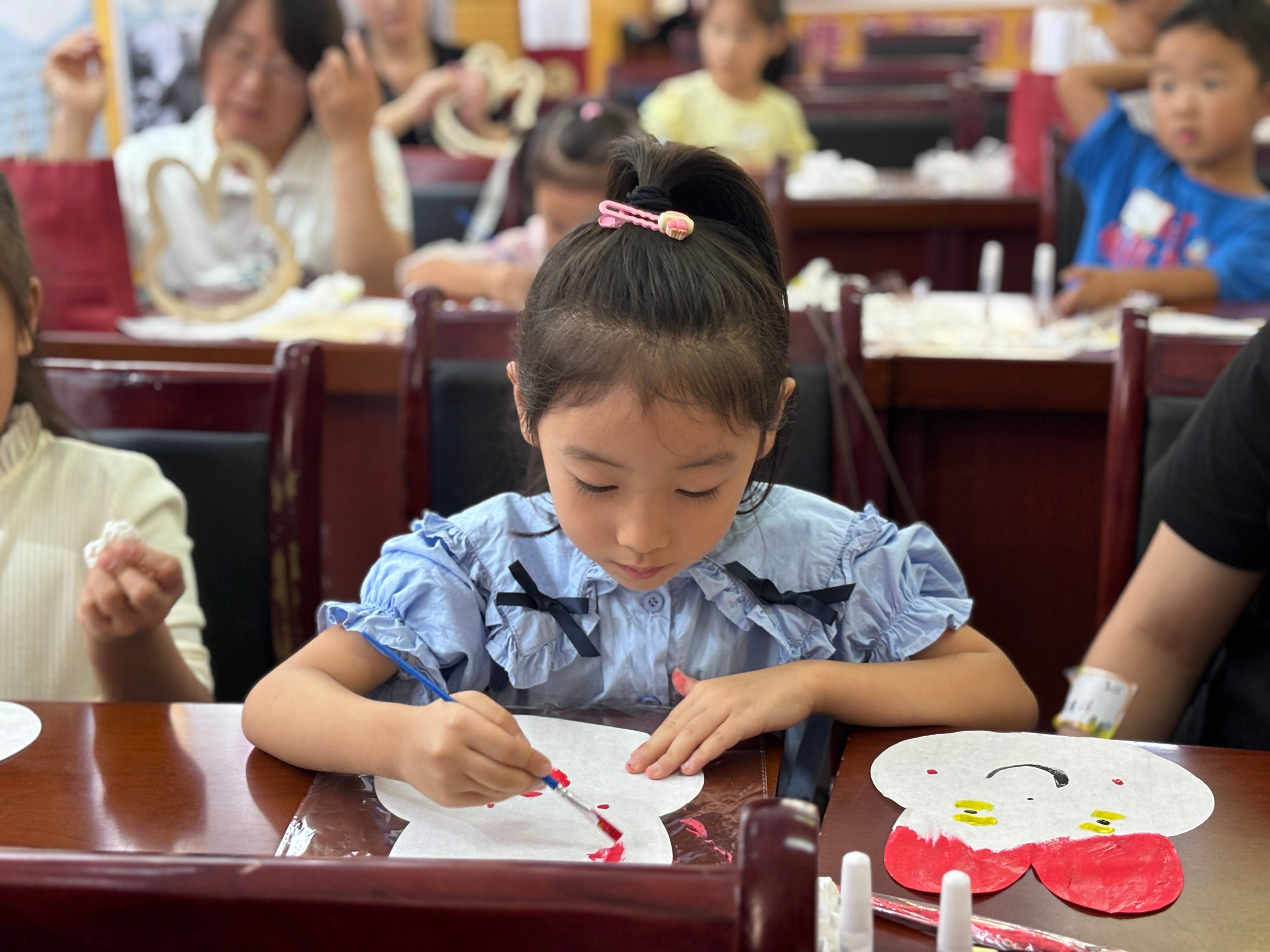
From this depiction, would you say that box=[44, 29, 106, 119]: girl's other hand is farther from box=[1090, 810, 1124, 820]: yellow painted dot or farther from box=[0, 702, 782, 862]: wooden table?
box=[1090, 810, 1124, 820]: yellow painted dot

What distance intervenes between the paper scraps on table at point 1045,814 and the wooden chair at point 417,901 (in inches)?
10.3

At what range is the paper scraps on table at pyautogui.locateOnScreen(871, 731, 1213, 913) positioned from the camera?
700 millimetres

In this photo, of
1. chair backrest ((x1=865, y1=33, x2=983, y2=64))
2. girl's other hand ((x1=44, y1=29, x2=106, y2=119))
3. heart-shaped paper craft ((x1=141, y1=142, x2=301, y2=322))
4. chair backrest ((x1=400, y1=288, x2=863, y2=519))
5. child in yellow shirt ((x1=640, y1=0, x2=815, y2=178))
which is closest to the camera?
chair backrest ((x1=400, y1=288, x2=863, y2=519))

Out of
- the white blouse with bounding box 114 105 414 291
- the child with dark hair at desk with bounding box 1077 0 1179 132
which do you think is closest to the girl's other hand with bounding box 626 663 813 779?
the white blouse with bounding box 114 105 414 291

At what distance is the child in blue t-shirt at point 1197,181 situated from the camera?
7.26 feet

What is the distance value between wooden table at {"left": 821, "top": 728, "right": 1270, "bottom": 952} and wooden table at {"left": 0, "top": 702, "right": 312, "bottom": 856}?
35cm

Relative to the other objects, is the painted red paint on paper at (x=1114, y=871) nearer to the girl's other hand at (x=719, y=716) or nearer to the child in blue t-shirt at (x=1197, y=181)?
the girl's other hand at (x=719, y=716)

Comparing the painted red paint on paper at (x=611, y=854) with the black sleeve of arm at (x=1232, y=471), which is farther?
the black sleeve of arm at (x=1232, y=471)

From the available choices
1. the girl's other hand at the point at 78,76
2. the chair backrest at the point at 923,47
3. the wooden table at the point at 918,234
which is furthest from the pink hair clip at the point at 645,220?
the chair backrest at the point at 923,47

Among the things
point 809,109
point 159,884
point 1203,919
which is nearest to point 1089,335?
point 1203,919

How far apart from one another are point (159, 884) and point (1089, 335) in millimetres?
1802

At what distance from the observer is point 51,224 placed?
2043 millimetres

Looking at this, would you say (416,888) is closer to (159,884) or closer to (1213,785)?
(159,884)

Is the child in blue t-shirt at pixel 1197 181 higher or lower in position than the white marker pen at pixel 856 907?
higher
